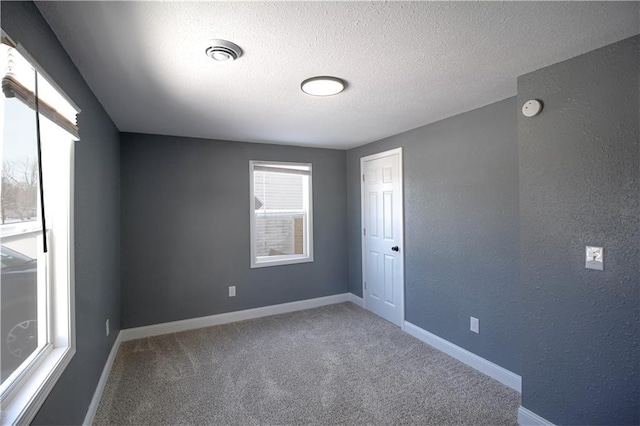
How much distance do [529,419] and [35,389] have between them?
268 centimetres

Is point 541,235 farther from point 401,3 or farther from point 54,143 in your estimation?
point 54,143

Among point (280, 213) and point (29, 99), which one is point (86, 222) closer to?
point (29, 99)

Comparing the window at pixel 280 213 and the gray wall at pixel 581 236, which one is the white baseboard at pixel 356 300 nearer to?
the window at pixel 280 213

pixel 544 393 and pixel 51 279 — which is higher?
pixel 51 279

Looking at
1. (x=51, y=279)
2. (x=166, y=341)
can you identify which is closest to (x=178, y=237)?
(x=166, y=341)

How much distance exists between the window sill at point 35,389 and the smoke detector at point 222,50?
1718 mm

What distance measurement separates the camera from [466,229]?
278 centimetres

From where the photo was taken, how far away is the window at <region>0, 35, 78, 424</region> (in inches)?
46.1

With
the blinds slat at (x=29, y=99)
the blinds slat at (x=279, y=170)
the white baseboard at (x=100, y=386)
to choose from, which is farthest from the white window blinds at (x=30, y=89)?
the blinds slat at (x=279, y=170)

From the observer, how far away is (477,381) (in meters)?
2.50

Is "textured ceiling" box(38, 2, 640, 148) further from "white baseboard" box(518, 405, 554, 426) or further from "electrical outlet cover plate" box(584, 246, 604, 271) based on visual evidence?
"white baseboard" box(518, 405, 554, 426)

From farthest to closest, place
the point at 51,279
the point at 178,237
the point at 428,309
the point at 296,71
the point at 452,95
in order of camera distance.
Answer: the point at 178,237, the point at 428,309, the point at 452,95, the point at 296,71, the point at 51,279

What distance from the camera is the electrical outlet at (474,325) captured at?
8.82 ft

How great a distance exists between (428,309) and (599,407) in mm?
1575
